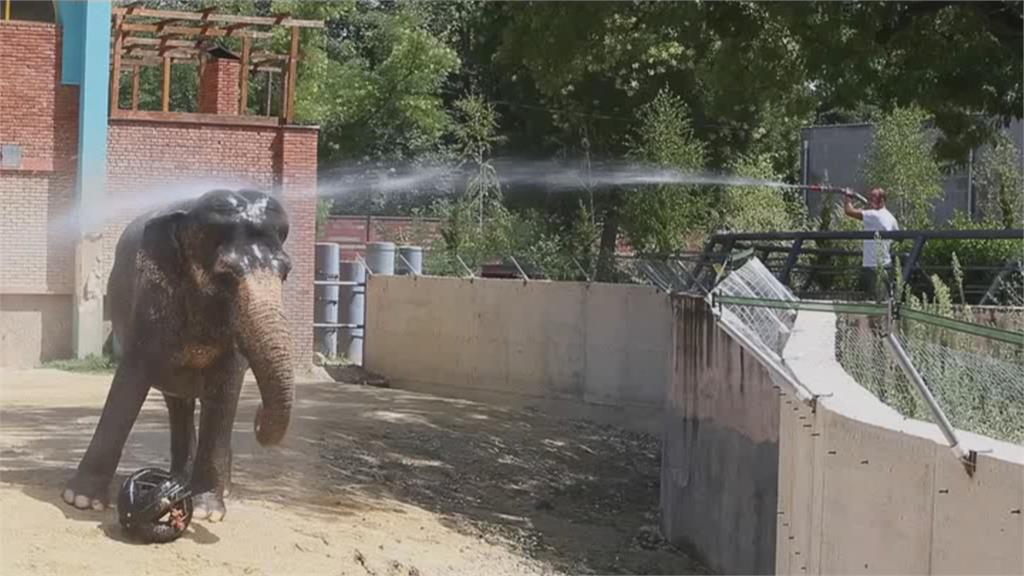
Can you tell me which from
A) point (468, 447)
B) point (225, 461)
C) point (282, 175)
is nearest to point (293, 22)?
point (282, 175)

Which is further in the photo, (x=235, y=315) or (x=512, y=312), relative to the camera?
(x=512, y=312)

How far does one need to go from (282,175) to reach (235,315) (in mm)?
16290

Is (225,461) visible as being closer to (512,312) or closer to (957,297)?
(957,297)

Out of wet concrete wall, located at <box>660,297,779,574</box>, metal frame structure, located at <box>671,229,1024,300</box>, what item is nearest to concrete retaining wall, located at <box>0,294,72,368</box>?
metal frame structure, located at <box>671,229,1024,300</box>

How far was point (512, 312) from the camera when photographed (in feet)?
76.1

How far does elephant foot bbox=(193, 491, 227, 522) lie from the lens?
10432 mm

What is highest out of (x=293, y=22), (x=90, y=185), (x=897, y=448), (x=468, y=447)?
(x=293, y=22)

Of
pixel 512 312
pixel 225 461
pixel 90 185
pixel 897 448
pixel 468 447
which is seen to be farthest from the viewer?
pixel 90 185

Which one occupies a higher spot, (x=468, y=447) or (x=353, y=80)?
(x=353, y=80)

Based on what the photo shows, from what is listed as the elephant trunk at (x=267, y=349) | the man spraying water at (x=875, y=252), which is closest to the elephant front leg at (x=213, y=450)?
the elephant trunk at (x=267, y=349)

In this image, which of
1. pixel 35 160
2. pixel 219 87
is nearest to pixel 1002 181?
pixel 219 87

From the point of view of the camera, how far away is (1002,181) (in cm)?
2798

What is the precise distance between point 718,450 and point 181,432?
4082mm

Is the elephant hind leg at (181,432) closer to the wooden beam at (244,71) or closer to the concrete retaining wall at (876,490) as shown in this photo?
the concrete retaining wall at (876,490)
